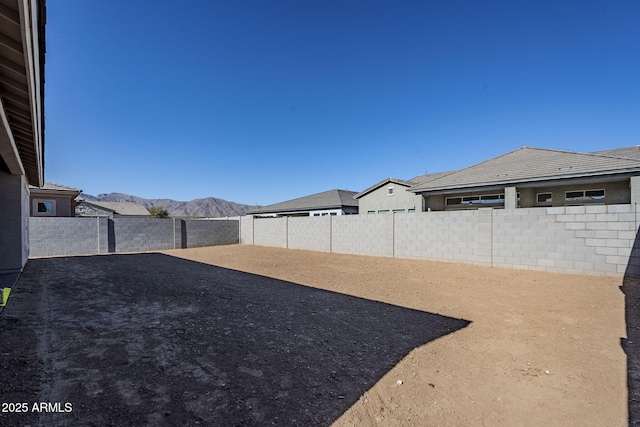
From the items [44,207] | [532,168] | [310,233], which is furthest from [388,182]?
[44,207]

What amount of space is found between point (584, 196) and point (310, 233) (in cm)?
1239

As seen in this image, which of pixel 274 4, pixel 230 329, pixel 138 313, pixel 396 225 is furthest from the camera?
pixel 396 225

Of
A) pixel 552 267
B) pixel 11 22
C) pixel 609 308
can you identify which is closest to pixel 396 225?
pixel 552 267

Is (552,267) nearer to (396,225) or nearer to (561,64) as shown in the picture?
(396,225)

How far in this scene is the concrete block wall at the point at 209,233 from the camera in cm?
Answer: 1753

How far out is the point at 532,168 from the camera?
12977mm

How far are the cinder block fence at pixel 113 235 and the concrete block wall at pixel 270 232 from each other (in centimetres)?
270

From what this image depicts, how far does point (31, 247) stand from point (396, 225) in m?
16.3

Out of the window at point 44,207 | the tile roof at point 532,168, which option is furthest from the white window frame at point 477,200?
the window at point 44,207

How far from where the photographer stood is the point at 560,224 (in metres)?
7.51

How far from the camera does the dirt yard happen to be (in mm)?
2209

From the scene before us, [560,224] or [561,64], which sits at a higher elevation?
[561,64]

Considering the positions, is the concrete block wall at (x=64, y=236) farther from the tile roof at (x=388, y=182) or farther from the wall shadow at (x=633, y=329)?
the wall shadow at (x=633, y=329)

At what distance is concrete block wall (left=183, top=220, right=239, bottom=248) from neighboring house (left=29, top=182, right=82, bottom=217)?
27.4ft
